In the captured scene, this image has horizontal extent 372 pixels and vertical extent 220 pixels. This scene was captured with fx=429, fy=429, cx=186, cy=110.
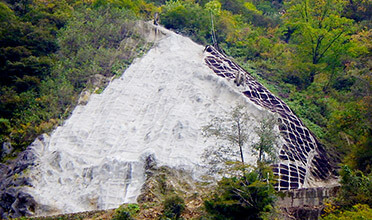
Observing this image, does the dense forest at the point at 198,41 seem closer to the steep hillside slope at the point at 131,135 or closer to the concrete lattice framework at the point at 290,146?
the concrete lattice framework at the point at 290,146

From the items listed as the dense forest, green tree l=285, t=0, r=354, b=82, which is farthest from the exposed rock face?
green tree l=285, t=0, r=354, b=82

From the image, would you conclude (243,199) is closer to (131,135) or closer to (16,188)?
(131,135)

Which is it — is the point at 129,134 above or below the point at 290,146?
below

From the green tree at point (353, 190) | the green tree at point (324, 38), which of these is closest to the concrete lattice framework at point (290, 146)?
the green tree at point (353, 190)

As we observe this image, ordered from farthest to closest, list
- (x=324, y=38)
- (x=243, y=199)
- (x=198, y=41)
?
(x=198, y=41)
(x=324, y=38)
(x=243, y=199)

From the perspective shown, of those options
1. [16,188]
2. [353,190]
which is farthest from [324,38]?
[16,188]

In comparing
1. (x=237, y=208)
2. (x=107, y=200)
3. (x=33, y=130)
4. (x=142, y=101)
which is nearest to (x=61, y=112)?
(x=33, y=130)
